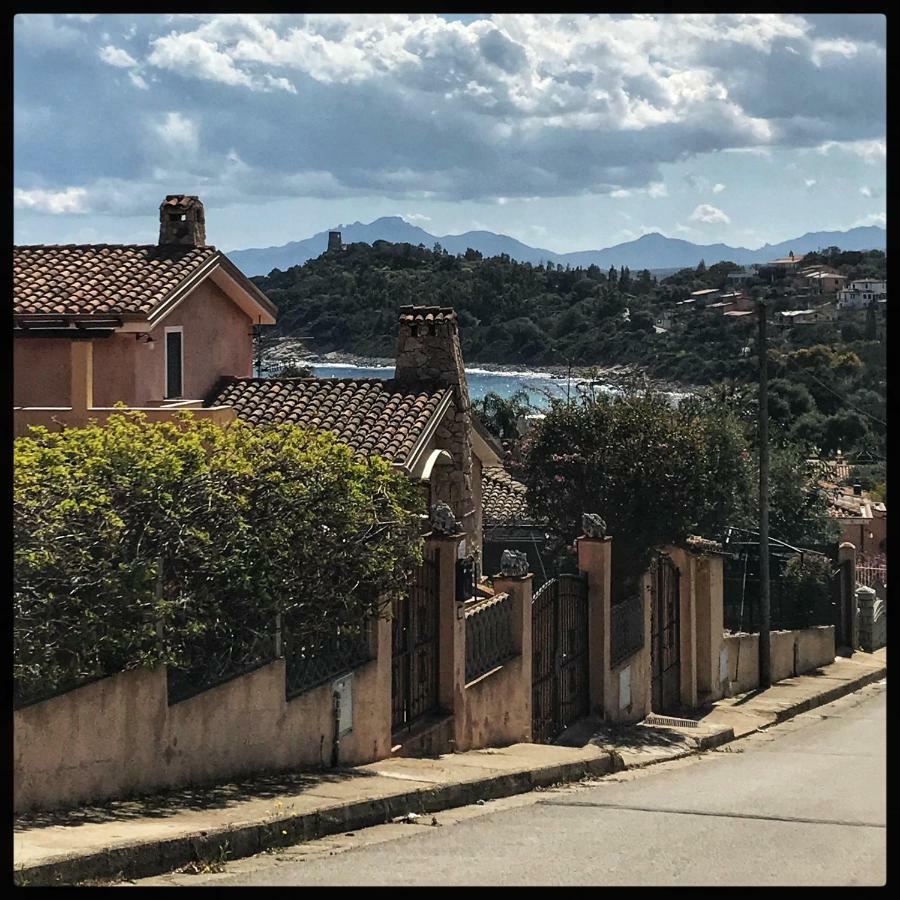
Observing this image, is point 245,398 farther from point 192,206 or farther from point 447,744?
point 447,744

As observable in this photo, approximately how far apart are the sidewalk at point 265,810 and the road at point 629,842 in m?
0.17

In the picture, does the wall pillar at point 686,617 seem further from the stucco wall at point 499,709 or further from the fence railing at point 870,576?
the fence railing at point 870,576

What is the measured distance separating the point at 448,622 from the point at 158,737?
5468mm

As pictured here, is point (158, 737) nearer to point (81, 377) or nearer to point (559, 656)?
point (559, 656)

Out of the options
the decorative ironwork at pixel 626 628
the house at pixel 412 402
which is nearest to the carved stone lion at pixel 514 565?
the decorative ironwork at pixel 626 628

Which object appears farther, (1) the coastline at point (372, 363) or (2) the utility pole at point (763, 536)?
(1) the coastline at point (372, 363)

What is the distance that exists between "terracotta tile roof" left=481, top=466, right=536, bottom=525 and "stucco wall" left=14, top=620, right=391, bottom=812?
67.7 feet

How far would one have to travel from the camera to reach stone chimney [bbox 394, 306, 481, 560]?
23.9m

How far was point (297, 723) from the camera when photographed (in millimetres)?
12688

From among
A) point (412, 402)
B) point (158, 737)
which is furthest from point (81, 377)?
point (158, 737)

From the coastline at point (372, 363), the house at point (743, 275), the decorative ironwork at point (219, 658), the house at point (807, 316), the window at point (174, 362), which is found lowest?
the decorative ironwork at point (219, 658)

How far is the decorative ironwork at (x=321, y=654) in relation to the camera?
502 inches

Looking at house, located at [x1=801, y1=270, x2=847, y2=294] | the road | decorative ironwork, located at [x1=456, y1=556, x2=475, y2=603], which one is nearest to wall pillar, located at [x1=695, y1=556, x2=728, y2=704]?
the road

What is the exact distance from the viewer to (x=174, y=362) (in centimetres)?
2369
